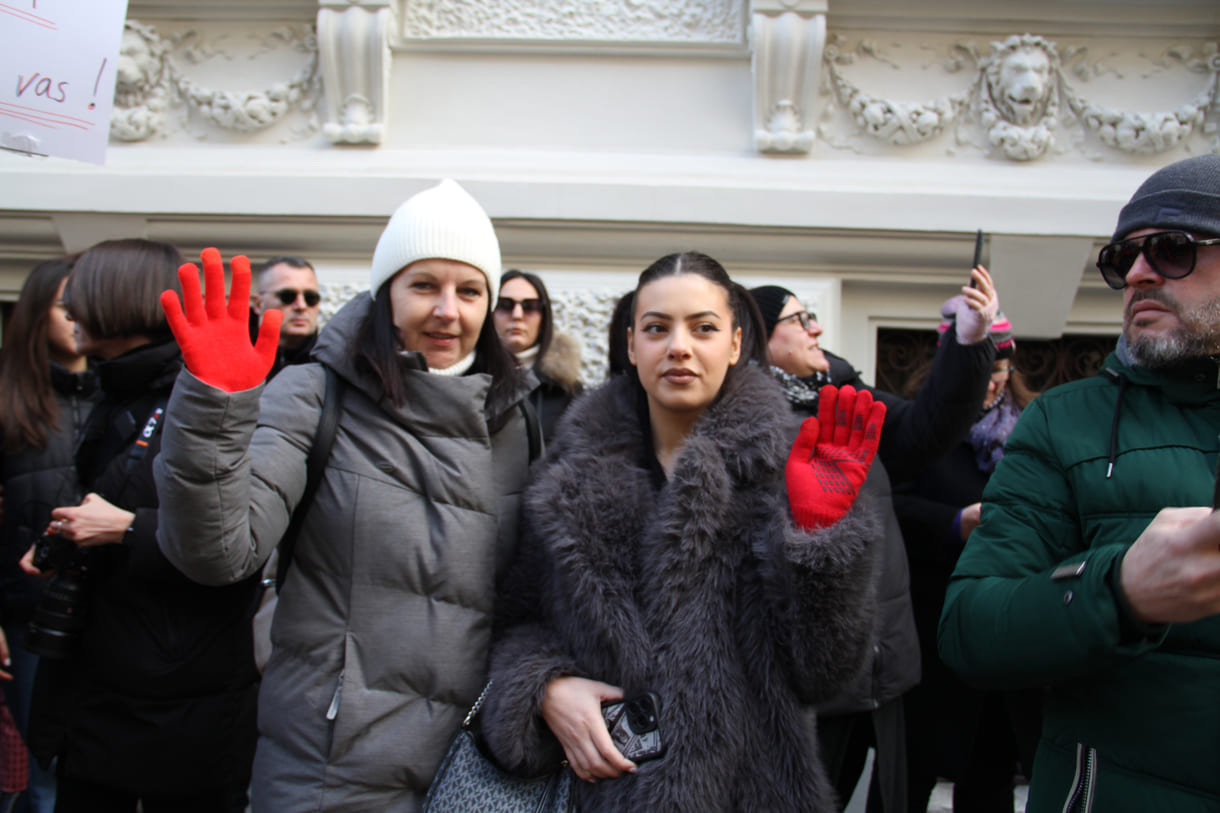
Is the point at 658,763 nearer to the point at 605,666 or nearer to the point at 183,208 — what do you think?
the point at 605,666

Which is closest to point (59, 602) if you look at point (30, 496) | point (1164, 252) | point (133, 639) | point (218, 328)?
point (133, 639)

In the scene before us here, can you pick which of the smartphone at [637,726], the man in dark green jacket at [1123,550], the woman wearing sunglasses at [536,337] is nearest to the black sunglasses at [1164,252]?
the man in dark green jacket at [1123,550]

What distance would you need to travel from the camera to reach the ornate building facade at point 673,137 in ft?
11.0

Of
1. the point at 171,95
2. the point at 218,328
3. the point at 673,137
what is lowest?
the point at 218,328

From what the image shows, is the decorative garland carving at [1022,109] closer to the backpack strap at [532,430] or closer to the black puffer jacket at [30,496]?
the backpack strap at [532,430]

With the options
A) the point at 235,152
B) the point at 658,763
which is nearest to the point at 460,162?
the point at 235,152

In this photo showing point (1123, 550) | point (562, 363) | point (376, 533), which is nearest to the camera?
point (1123, 550)

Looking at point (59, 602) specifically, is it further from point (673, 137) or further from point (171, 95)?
point (673, 137)

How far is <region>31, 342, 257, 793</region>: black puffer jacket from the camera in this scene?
6.29 feet

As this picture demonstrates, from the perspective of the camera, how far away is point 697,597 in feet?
4.95

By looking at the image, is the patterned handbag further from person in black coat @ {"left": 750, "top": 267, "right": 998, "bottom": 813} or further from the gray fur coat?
person in black coat @ {"left": 750, "top": 267, "right": 998, "bottom": 813}

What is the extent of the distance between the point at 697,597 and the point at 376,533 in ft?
1.83

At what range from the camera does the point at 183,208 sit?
3.41m

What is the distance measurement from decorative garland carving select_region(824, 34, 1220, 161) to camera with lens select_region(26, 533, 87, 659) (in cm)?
289
